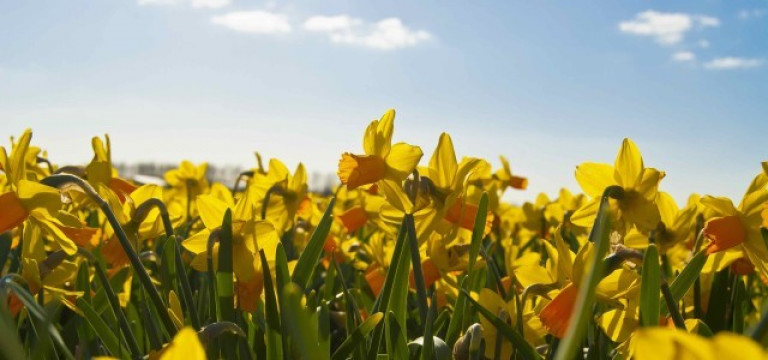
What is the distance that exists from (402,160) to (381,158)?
7cm

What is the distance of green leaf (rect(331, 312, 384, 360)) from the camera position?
1.37 m

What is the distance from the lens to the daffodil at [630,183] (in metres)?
1.78

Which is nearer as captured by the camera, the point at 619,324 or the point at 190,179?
the point at 619,324

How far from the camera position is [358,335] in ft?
4.59

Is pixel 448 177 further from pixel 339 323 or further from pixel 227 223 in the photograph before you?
pixel 339 323

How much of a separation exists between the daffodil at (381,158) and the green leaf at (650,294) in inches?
26.5

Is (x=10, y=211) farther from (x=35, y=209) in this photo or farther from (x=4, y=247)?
(x=4, y=247)

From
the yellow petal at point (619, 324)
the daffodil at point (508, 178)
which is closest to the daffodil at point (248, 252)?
the yellow petal at point (619, 324)

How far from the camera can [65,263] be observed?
6.18 feet

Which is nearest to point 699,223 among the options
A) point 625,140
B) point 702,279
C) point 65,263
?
point 702,279

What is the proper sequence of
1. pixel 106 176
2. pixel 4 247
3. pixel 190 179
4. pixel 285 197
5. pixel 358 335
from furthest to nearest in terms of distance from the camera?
1. pixel 190 179
2. pixel 285 197
3. pixel 106 176
4. pixel 4 247
5. pixel 358 335

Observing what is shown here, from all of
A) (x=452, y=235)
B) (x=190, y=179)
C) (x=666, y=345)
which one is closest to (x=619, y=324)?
(x=452, y=235)

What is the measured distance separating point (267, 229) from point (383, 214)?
0.43 meters

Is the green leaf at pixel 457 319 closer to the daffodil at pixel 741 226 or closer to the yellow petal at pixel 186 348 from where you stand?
the daffodil at pixel 741 226
